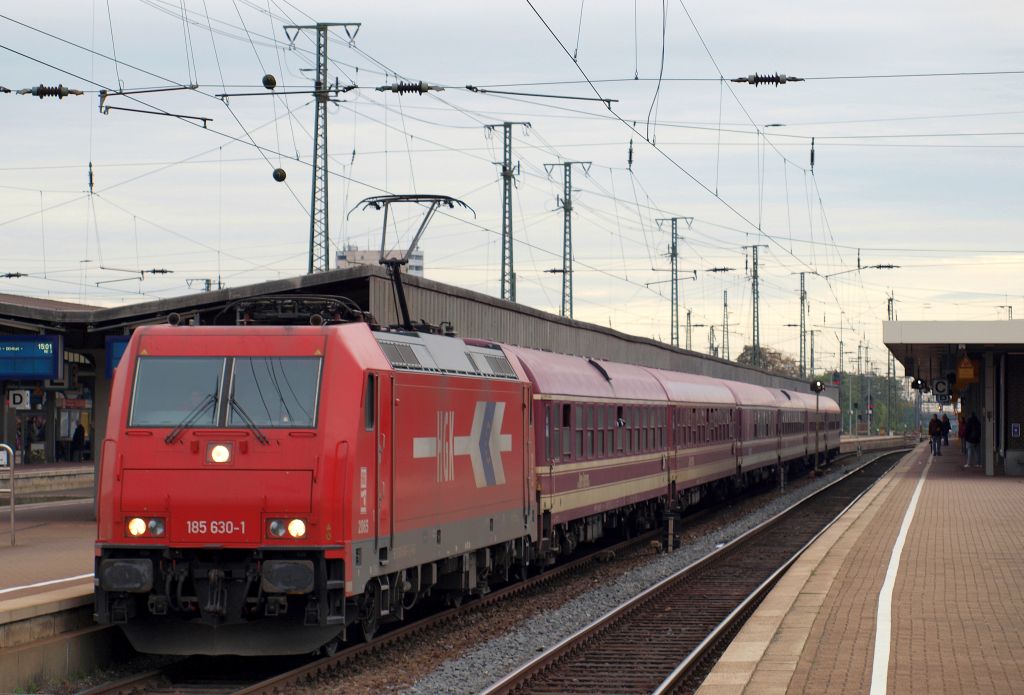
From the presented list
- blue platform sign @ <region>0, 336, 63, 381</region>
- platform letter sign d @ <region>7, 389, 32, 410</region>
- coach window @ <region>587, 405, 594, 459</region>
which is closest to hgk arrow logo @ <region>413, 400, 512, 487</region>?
coach window @ <region>587, 405, 594, 459</region>

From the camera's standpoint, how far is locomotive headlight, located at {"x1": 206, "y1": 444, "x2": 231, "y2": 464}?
481 inches

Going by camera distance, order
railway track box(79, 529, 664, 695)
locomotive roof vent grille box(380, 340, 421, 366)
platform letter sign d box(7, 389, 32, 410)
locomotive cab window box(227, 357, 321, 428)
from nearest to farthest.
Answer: railway track box(79, 529, 664, 695) → locomotive cab window box(227, 357, 321, 428) → locomotive roof vent grille box(380, 340, 421, 366) → platform letter sign d box(7, 389, 32, 410)

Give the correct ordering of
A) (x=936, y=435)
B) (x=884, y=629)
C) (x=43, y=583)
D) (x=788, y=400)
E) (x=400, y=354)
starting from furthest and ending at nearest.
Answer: (x=936, y=435)
(x=788, y=400)
(x=43, y=583)
(x=400, y=354)
(x=884, y=629)

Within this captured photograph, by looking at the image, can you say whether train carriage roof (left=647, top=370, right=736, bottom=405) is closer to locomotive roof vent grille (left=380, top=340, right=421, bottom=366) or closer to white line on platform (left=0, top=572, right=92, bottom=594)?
locomotive roof vent grille (left=380, top=340, right=421, bottom=366)

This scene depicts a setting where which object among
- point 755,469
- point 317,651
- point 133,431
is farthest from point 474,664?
point 755,469

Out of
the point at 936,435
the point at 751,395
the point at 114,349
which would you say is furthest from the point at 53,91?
the point at 936,435

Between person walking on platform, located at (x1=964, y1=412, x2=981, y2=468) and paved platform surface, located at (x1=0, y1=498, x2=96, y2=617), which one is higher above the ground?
person walking on platform, located at (x1=964, y1=412, x2=981, y2=468)

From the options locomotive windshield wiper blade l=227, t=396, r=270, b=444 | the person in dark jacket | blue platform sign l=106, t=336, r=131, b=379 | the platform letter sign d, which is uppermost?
blue platform sign l=106, t=336, r=131, b=379

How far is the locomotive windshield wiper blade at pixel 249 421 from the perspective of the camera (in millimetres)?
12250

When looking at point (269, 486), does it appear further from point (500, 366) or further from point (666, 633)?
point (500, 366)

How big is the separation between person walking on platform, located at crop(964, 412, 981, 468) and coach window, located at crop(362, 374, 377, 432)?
127 feet

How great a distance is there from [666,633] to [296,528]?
5218mm

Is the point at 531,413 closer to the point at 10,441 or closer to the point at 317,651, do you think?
the point at 317,651

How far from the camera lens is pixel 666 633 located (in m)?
15.5
